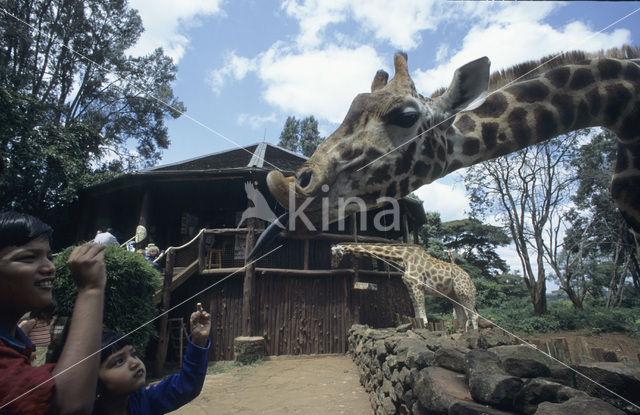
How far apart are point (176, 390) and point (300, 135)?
124ft

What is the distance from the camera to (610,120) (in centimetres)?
248

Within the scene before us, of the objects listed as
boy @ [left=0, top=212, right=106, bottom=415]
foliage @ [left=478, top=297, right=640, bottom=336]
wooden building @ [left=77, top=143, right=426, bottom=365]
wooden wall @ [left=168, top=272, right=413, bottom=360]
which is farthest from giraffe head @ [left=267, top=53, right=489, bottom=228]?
foliage @ [left=478, top=297, right=640, bottom=336]

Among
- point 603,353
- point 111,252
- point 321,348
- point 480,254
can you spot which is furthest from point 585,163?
point 111,252

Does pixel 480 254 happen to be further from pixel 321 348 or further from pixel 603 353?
pixel 603 353

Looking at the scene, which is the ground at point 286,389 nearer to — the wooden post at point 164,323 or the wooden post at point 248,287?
the wooden post at point 248,287

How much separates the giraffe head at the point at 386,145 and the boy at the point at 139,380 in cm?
101

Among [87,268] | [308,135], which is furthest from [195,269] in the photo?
[308,135]

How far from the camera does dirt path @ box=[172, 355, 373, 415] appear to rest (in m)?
5.65

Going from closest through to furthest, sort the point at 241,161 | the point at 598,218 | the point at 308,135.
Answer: the point at 241,161, the point at 598,218, the point at 308,135

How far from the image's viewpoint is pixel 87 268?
111 centimetres

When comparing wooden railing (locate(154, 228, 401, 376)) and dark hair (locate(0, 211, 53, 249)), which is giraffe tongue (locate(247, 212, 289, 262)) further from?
wooden railing (locate(154, 228, 401, 376))

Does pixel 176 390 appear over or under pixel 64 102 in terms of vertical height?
under

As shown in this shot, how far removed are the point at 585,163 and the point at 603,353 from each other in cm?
1773

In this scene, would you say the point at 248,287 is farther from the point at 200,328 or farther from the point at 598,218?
the point at 598,218
